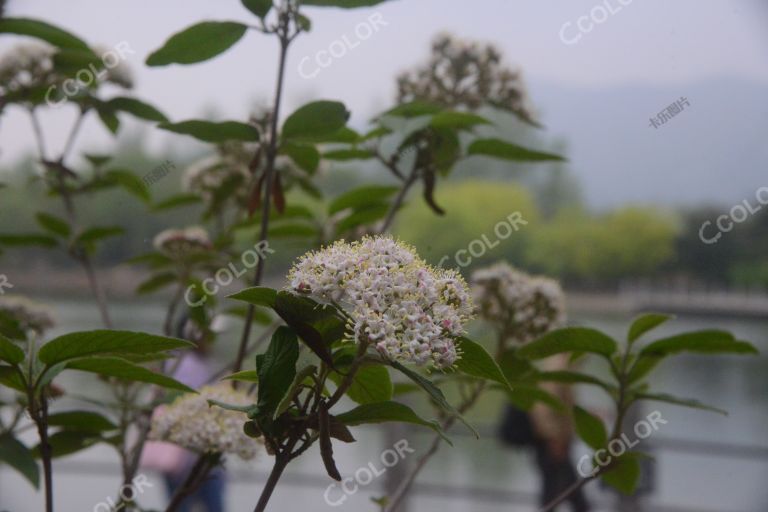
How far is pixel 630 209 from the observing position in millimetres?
2420

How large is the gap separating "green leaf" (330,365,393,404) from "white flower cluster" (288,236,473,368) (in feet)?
0.28

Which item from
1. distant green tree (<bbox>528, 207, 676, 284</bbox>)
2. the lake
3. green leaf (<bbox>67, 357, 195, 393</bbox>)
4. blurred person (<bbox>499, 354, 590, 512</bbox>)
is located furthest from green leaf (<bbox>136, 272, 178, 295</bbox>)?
blurred person (<bbox>499, 354, 590, 512</bbox>)

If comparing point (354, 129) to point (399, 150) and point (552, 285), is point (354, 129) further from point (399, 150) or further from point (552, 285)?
point (552, 285)

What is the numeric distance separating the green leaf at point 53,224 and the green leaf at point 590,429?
0.72 m

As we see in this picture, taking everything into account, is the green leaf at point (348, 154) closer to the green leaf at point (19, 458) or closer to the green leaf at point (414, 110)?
the green leaf at point (414, 110)

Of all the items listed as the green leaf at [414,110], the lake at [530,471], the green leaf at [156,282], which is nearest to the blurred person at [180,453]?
the lake at [530,471]

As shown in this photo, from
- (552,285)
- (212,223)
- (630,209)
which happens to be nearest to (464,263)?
(552,285)

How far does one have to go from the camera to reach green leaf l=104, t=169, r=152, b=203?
100cm

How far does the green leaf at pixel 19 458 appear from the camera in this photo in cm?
67

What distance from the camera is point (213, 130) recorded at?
726mm

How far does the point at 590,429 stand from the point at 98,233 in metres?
0.67

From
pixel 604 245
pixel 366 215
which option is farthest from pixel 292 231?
pixel 604 245

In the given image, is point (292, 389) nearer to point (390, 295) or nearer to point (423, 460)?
point (390, 295)

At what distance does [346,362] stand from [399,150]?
412 millimetres
